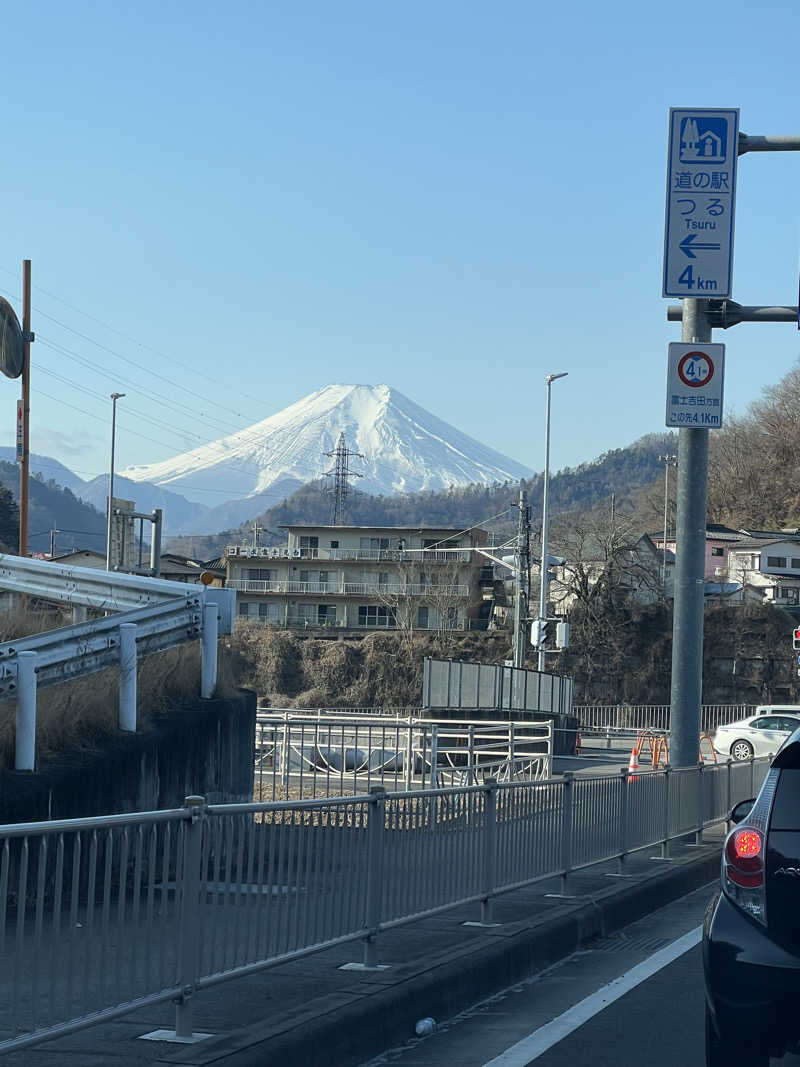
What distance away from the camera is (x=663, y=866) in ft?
42.3

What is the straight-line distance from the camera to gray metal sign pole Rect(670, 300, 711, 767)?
14898 millimetres

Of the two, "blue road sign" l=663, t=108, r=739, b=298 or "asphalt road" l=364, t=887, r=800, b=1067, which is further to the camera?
"blue road sign" l=663, t=108, r=739, b=298

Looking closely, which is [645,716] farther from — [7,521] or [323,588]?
[7,521]

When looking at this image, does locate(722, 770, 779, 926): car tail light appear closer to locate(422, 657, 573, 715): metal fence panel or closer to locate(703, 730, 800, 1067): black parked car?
locate(703, 730, 800, 1067): black parked car

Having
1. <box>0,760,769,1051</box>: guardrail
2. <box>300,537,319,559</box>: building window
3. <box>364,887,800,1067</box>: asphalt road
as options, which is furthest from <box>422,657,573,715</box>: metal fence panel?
<box>300,537,319,559</box>: building window

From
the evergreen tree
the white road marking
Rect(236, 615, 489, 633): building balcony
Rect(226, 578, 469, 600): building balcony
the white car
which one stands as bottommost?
the white car

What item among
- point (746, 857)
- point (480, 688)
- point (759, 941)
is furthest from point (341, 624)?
point (759, 941)

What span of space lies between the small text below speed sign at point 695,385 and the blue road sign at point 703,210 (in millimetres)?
672

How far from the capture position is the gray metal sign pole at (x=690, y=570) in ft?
48.9

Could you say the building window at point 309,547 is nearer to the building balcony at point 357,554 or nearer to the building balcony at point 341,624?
the building balcony at point 357,554

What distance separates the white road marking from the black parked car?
1311 millimetres

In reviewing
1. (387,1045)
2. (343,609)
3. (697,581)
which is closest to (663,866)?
(697,581)

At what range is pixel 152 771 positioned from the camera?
11.9 meters

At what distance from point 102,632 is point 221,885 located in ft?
20.9
